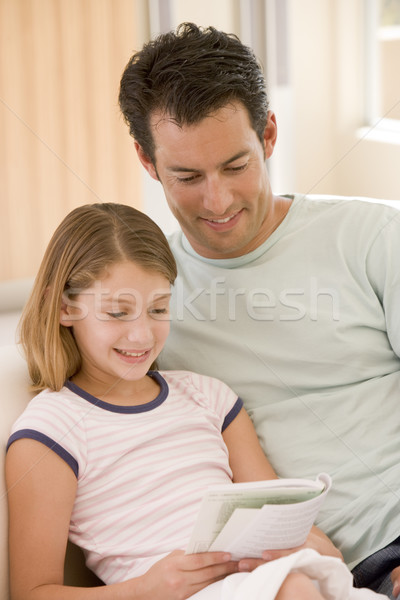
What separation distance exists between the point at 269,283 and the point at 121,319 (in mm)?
310

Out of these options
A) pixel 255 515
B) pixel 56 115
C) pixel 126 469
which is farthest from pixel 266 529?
pixel 56 115

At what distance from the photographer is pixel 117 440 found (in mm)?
1150

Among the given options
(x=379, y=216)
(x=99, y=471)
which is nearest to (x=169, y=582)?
(x=99, y=471)

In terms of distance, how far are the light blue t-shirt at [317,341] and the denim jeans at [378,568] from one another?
5cm

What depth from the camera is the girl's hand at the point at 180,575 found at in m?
0.98

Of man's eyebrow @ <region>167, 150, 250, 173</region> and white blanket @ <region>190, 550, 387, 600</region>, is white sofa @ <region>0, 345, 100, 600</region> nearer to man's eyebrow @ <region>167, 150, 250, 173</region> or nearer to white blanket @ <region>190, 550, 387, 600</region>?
white blanket @ <region>190, 550, 387, 600</region>

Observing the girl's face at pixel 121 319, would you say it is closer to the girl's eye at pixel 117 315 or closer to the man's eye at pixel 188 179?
the girl's eye at pixel 117 315

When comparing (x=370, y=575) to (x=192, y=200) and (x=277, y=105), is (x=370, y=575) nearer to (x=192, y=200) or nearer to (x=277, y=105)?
(x=192, y=200)

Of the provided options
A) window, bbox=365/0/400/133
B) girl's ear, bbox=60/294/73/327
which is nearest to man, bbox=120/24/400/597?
girl's ear, bbox=60/294/73/327

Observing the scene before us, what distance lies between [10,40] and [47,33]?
13 cm

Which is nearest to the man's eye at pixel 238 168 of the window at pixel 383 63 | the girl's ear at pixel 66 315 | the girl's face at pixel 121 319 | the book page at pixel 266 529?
the girl's face at pixel 121 319

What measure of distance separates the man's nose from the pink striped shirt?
0.36m

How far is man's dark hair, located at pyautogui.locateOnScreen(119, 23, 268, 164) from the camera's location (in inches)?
50.7

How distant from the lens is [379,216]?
1342 millimetres
